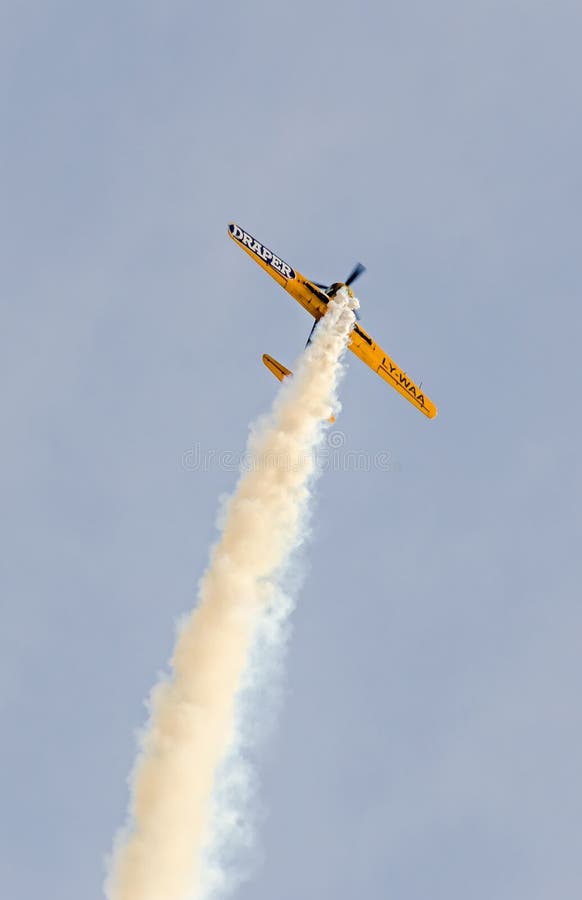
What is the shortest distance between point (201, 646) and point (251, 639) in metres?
2.31

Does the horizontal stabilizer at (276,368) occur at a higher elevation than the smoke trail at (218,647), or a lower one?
higher

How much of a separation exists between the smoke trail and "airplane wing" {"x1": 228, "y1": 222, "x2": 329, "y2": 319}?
2.98ft

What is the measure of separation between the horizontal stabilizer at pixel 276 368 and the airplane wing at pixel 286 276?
11.2 feet

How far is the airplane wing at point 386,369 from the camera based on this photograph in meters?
79.6

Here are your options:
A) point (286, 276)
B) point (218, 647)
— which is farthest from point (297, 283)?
point (218, 647)

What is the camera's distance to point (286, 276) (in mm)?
77688

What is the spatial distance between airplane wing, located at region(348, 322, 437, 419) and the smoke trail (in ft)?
6.35

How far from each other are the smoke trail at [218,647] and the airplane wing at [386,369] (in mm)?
1935

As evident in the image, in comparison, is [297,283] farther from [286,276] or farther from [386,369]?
[386,369]

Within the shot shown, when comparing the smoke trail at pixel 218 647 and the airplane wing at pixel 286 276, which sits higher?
the airplane wing at pixel 286 276

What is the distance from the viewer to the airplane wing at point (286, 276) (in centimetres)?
7769

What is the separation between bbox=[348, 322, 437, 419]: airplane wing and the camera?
79625 millimetres

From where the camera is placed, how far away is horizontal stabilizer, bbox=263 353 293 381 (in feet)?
262

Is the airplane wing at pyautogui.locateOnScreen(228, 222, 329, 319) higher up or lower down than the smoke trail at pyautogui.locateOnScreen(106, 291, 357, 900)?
higher up
